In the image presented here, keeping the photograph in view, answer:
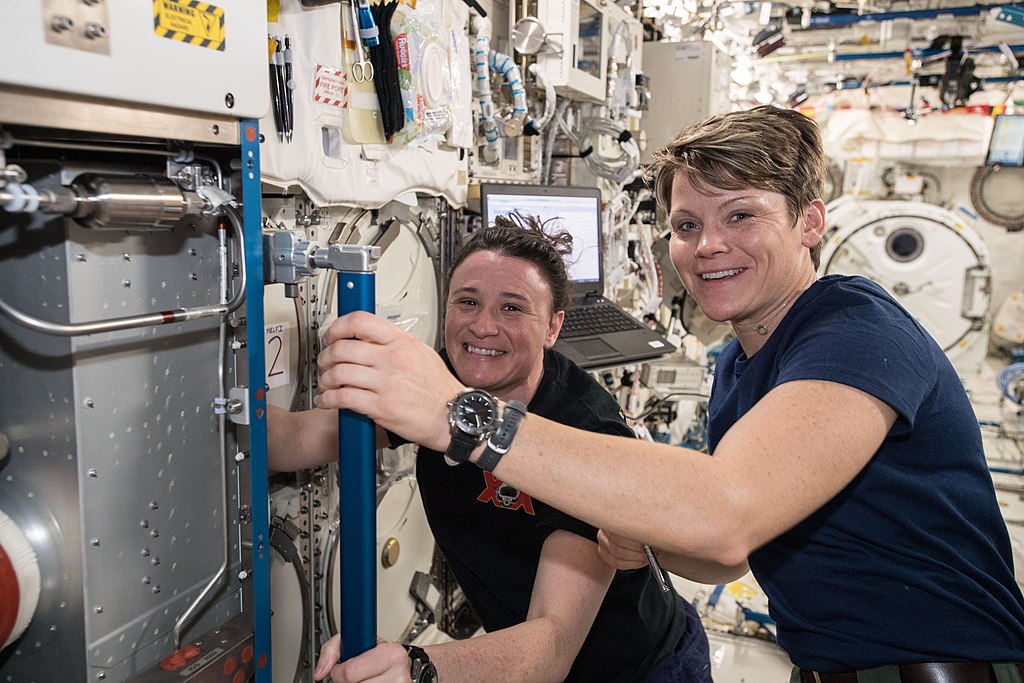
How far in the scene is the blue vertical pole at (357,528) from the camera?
3.63 ft

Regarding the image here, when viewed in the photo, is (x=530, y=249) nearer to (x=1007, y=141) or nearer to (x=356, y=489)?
(x=356, y=489)

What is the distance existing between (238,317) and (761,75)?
689 centimetres

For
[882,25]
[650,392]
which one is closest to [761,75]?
[882,25]

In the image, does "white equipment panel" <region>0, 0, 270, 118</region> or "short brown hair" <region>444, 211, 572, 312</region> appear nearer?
"white equipment panel" <region>0, 0, 270, 118</region>

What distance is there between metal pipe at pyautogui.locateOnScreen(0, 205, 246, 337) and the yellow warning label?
238 mm

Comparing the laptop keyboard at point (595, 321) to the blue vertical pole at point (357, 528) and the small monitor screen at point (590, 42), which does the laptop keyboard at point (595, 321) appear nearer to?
the small monitor screen at point (590, 42)

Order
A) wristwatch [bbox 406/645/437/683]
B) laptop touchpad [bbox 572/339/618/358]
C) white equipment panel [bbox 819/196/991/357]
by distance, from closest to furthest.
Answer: wristwatch [bbox 406/645/437/683] < laptop touchpad [bbox 572/339/618/358] < white equipment panel [bbox 819/196/991/357]

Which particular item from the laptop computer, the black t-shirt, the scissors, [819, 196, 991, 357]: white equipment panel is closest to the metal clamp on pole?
the black t-shirt

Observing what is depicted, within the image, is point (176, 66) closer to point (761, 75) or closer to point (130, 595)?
point (130, 595)

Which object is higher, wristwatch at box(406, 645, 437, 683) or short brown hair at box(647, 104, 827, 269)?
short brown hair at box(647, 104, 827, 269)

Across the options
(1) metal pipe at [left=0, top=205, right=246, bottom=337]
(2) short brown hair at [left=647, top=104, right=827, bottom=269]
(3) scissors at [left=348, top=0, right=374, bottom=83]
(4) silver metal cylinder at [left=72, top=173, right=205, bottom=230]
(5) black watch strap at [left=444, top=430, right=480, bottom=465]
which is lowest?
(5) black watch strap at [left=444, top=430, right=480, bottom=465]

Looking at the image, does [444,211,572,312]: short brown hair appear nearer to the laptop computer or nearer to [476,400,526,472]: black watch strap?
the laptop computer

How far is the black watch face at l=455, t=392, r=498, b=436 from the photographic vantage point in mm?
1026

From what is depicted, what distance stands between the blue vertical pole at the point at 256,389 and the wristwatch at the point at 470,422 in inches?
14.2
